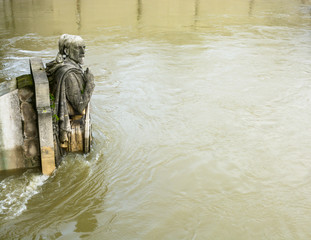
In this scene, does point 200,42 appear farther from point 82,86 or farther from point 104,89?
point 82,86

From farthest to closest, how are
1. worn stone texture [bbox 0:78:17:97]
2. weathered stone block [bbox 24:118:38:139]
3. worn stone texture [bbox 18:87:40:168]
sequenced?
weathered stone block [bbox 24:118:38:139] → worn stone texture [bbox 18:87:40:168] → worn stone texture [bbox 0:78:17:97]

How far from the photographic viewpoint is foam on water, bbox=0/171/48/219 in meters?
4.64

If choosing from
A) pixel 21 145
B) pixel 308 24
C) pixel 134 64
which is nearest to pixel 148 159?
pixel 21 145

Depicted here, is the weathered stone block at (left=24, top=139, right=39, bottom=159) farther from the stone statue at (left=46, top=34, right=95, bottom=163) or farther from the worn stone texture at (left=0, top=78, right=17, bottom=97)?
the worn stone texture at (left=0, top=78, right=17, bottom=97)

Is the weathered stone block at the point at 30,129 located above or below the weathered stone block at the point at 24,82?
below

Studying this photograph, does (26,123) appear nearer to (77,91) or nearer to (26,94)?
Answer: (26,94)

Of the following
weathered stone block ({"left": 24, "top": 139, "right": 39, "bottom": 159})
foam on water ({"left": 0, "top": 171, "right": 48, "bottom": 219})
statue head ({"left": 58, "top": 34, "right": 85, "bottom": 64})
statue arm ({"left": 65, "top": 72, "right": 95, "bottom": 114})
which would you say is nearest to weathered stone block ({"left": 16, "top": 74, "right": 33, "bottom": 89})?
statue arm ({"left": 65, "top": 72, "right": 95, "bottom": 114})

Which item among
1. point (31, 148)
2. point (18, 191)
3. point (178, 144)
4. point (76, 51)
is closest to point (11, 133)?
point (31, 148)

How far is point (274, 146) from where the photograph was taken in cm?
657

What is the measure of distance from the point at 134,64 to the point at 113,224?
6796mm

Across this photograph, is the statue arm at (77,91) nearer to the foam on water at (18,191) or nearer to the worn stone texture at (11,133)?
the worn stone texture at (11,133)

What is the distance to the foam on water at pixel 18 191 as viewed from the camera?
4637 mm

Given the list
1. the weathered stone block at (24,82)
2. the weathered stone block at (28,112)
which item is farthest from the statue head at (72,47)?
the weathered stone block at (28,112)

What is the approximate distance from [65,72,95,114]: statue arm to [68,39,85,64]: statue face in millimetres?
274
